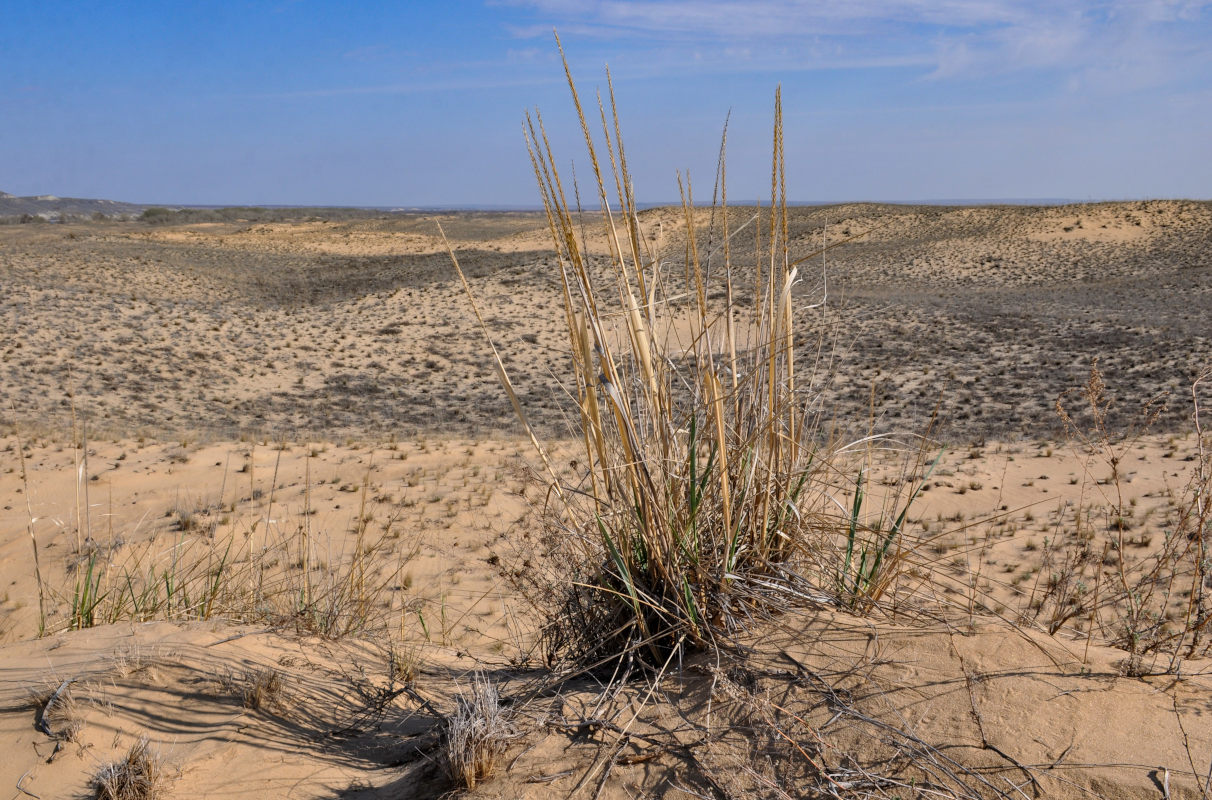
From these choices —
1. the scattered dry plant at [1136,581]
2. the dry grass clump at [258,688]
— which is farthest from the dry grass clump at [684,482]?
the dry grass clump at [258,688]

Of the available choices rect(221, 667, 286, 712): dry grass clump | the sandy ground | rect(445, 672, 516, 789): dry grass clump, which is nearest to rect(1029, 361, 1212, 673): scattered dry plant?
the sandy ground

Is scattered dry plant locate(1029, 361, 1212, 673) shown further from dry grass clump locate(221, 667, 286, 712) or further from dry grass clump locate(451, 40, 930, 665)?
dry grass clump locate(221, 667, 286, 712)

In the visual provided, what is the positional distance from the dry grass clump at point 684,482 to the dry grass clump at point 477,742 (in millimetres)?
305

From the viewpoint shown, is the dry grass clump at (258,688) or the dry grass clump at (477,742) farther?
the dry grass clump at (258,688)

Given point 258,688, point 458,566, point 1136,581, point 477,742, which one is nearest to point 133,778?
point 258,688

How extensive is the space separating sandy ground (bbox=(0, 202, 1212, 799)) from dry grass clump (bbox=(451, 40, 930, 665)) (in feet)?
0.43

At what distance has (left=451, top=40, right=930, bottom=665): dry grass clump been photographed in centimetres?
190

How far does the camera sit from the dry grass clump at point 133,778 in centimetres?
179

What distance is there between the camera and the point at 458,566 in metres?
5.66

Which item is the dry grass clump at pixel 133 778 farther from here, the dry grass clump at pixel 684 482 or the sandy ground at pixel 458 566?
the dry grass clump at pixel 684 482

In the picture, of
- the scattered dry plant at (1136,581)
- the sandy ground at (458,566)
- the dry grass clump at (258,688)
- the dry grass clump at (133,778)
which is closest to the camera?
the sandy ground at (458,566)

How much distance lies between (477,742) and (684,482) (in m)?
0.75

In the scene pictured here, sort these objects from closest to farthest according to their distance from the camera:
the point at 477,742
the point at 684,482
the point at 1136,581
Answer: the point at 477,742 → the point at 684,482 → the point at 1136,581

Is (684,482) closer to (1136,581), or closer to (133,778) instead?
(133,778)
